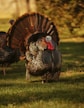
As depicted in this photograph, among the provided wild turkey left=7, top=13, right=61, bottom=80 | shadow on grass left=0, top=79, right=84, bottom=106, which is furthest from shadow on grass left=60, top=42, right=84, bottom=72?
shadow on grass left=0, top=79, right=84, bottom=106

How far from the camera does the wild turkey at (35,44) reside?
12.0m

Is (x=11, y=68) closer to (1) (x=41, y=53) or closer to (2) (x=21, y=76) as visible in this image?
(2) (x=21, y=76)

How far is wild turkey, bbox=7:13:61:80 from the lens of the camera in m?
12.0

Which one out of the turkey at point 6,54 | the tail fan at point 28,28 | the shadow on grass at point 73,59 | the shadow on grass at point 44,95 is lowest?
the shadow on grass at point 44,95

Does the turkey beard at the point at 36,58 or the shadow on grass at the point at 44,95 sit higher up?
the turkey beard at the point at 36,58

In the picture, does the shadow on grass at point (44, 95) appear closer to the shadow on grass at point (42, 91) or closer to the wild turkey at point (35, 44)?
the shadow on grass at point (42, 91)

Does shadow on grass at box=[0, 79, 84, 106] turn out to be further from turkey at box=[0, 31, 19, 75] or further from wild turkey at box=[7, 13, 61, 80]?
turkey at box=[0, 31, 19, 75]

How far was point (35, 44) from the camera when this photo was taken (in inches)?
487

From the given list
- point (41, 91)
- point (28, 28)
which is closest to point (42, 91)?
point (41, 91)

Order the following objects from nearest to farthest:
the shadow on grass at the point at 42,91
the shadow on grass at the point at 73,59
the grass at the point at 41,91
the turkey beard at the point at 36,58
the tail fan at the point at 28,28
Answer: the grass at the point at 41,91, the shadow on grass at the point at 42,91, the turkey beard at the point at 36,58, the tail fan at the point at 28,28, the shadow on grass at the point at 73,59

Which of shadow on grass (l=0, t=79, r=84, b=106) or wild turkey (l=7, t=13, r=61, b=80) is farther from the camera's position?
wild turkey (l=7, t=13, r=61, b=80)

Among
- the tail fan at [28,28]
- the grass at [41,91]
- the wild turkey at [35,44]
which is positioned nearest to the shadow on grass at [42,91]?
the grass at [41,91]

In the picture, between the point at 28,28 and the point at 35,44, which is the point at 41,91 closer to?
the point at 35,44

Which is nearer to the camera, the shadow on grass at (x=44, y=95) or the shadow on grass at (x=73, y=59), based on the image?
the shadow on grass at (x=44, y=95)
